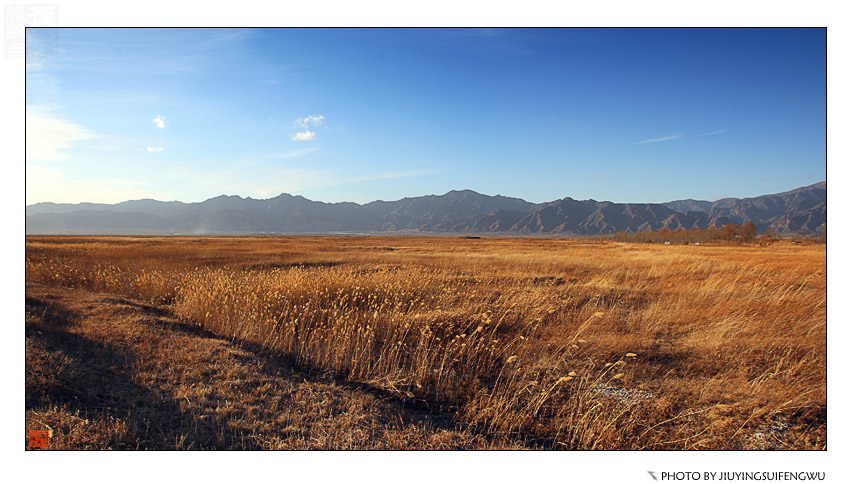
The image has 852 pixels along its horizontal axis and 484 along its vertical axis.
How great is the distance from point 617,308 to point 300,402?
9026 millimetres

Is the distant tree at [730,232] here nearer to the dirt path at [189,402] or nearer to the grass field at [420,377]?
the grass field at [420,377]

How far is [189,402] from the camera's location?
159 inches

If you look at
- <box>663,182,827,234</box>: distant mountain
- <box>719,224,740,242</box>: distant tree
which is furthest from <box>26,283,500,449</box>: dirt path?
<box>719,224,740,242</box>: distant tree

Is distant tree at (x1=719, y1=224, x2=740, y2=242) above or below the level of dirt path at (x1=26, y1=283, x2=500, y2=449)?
above

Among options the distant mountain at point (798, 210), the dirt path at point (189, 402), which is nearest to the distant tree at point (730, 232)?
the distant mountain at point (798, 210)

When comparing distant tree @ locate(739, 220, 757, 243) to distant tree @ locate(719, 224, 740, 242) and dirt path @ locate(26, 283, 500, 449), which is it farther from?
dirt path @ locate(26, 283, 500, 449)

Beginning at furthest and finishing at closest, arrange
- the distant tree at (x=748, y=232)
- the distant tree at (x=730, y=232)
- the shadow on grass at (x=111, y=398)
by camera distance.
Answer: the distant tree at (x=730, y=232), the distant tree at (x=748, y=232), the shadow on grass at (x=111, y=398)

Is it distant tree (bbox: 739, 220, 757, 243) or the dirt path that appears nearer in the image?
the dirt path

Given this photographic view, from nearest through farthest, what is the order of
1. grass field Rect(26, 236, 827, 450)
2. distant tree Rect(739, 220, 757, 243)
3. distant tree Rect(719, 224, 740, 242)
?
1. grass field Rect(26, 236, 827, 450)
2. distant tree Rect(739, 220, 757, 243)
3. distant tree Rect(719, 224, 740, 242)

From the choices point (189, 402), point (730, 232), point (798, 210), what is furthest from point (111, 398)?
point (730, 232)

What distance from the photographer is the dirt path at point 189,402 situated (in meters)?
3.48

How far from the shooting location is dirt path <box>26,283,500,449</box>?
3.48 meters

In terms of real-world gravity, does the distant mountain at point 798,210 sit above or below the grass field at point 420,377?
above
